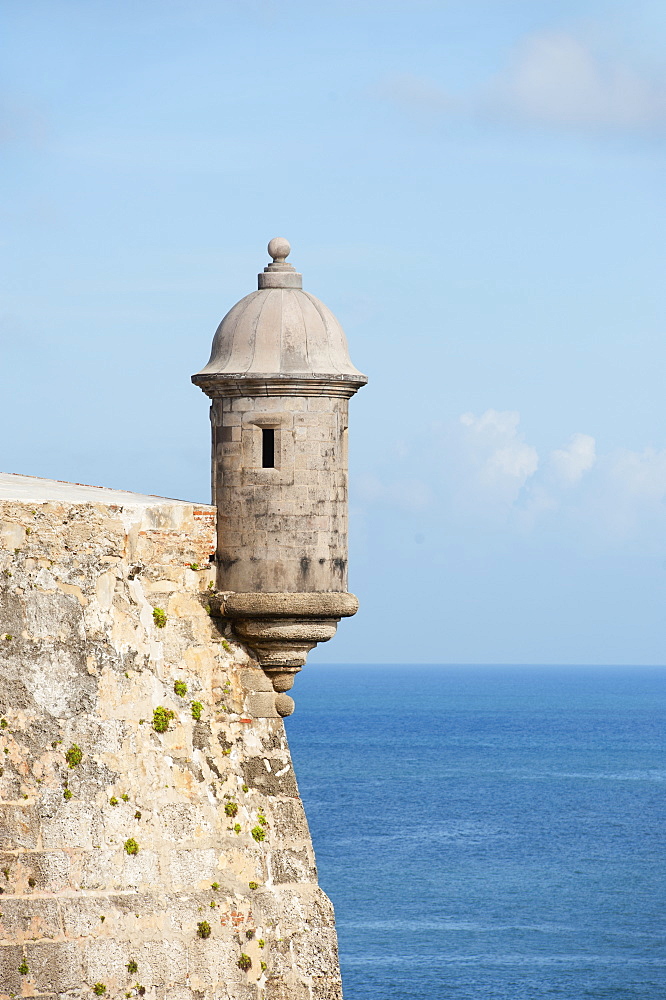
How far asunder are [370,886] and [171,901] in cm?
5282

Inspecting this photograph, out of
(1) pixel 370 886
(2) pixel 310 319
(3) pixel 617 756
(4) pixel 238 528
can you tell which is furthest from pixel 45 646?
(3) pixel 617 756

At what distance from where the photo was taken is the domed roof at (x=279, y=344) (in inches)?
700

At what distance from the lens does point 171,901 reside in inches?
648

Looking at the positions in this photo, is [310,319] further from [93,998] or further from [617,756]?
[617,756]

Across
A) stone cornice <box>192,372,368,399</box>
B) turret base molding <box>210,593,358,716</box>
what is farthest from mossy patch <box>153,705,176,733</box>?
stone cornice <box>192,372,368,399</box>

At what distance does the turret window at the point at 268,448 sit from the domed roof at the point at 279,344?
0.55 meters

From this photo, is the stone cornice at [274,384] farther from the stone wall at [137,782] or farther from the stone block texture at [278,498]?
the stone wall at [137,782]

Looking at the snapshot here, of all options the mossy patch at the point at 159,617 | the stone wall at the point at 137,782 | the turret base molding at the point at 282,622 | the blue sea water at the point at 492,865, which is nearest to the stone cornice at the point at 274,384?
the stone wall at the point at 137,782

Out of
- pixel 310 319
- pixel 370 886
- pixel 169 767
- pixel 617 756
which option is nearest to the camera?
pixel 169 767

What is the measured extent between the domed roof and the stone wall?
1.56 meters

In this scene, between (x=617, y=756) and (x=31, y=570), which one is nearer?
(x=31, y=570)

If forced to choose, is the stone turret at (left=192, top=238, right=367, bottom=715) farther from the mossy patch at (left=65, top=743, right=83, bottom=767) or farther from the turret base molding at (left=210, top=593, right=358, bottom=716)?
the mossy patch at (left=65, top=743, right=83, bottom=767)

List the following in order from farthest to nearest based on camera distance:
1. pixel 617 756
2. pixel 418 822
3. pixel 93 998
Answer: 1. pixel 617 756
2. pixel 418 822
3. pixel 93 998

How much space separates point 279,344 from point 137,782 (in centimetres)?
475
